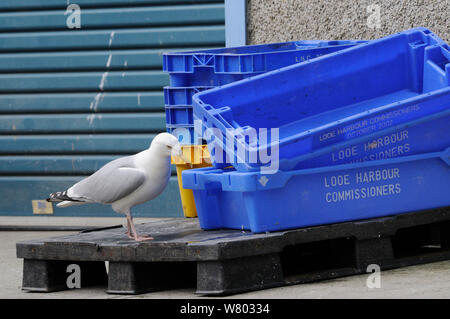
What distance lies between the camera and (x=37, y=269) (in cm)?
577

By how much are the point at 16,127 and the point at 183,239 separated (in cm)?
415

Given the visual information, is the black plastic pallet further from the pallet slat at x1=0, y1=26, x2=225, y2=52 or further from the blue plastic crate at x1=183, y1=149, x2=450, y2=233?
the pallet slat at x1=0, y1=26, x2=225, y2=52

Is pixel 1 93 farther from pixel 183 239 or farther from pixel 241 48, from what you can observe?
pixel 183 239

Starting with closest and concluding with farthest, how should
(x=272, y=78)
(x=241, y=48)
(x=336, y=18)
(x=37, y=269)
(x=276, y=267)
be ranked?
(x=276, y=267) < (x=37, y=269) < (x=272, y=78) < (x=241, y=48) < (x=336, y=18)

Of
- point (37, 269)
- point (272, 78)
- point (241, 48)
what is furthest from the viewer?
point (241, 48)

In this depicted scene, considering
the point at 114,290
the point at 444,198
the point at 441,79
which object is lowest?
the point at 114,290

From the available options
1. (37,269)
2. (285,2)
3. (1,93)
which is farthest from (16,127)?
(37,269)

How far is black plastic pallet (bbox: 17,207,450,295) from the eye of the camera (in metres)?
5.26

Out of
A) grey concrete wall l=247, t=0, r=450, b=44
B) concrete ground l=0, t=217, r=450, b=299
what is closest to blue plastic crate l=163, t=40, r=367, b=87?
grey concrete wall l=247, t=0, r=450, b=44

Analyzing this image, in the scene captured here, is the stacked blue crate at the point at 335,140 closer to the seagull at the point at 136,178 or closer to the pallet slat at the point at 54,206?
the seagull at the point at 136,178

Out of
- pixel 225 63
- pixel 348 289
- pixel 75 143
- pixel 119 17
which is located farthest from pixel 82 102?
pixel 348 289

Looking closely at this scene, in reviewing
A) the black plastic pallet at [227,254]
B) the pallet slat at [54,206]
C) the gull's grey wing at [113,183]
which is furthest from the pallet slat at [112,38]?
the gull's grey wing at [113,183]

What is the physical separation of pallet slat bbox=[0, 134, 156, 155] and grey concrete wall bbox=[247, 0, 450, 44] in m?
1.39

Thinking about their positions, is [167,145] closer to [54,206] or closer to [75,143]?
[75,143]
